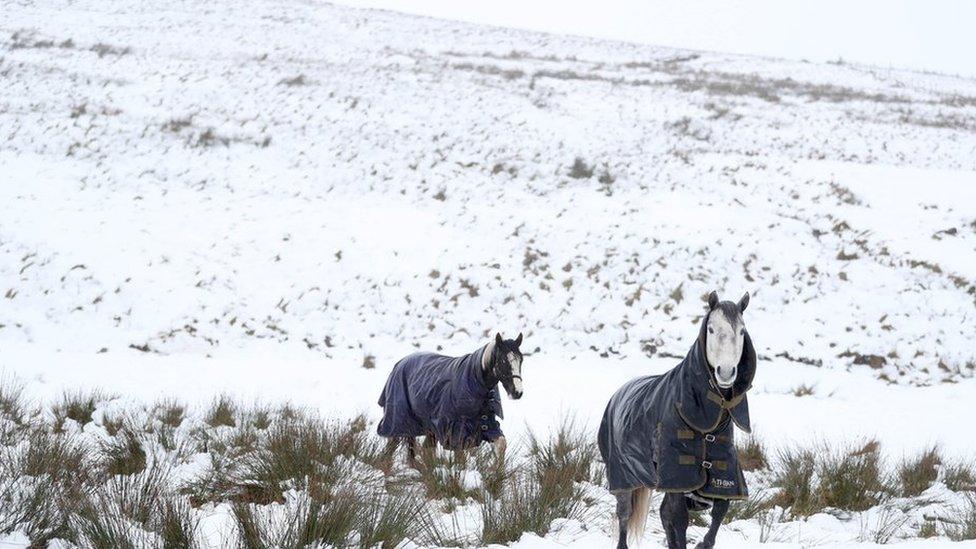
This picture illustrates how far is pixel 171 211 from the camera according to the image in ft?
53.8

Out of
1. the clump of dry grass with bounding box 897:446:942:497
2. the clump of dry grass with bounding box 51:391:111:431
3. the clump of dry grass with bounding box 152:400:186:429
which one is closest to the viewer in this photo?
the clump of dry grass with bounding box 897:446:942:497

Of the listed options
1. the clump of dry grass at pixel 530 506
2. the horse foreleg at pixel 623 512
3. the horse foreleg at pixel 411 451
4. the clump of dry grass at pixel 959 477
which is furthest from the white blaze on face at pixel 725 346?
the clump of dry grass at pixel 959 477

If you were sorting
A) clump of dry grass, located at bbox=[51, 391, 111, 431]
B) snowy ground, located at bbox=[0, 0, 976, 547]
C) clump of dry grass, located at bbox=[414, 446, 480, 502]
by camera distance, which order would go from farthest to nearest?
snowy ground, located at bbox=[0, 0, 976, 547]
clump of dry grass, located at bbox=[51, 391, 111, 431]
clump of dry grass, located at bbox=[414, 446, 480, 502]

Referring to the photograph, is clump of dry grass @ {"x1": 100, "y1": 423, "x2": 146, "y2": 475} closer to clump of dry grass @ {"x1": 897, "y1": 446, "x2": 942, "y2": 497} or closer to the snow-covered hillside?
the snow-covered hillside

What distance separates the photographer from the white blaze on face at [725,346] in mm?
3713

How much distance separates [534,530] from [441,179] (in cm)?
1502

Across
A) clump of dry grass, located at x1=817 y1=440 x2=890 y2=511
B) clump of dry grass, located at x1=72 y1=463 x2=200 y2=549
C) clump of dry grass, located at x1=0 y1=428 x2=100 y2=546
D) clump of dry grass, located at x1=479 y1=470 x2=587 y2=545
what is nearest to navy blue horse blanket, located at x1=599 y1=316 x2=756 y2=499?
clump of dry grass, located at x1=479 y1=470 x2=587 y2=545

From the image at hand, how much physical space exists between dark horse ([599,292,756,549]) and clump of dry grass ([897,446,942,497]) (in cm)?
334

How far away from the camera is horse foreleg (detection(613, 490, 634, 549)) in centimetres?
472

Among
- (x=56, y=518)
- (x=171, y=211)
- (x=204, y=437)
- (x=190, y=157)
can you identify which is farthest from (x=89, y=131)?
(x=56, y=518)

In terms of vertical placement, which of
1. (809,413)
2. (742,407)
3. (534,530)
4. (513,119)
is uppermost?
(513,119)

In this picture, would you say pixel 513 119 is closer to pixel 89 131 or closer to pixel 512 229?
pixel 512 229

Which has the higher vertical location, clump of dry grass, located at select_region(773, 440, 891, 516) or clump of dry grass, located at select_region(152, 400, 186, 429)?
clump of dry grass, located at select_region(773, 440, 891, 516)

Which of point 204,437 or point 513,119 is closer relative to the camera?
point 204,437
